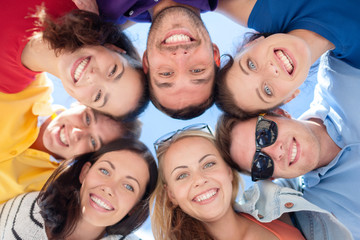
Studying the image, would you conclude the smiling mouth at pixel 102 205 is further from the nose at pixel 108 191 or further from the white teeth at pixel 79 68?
the white teeth at pixel 79 68

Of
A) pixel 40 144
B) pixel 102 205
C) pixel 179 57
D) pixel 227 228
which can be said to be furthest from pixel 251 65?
pixel 40 144

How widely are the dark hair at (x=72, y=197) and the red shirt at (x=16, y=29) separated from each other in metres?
0.82

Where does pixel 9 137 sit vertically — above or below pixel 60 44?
below

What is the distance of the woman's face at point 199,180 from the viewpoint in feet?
7.95

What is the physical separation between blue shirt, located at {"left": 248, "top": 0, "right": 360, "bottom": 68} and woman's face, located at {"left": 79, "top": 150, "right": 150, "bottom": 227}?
1.43 m

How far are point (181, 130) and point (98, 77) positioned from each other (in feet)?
2.83

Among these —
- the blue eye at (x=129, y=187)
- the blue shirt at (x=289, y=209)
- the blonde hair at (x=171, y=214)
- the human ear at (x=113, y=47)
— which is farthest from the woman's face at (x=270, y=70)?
the blue eye at (x=129, y=187)

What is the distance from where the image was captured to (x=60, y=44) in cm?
225

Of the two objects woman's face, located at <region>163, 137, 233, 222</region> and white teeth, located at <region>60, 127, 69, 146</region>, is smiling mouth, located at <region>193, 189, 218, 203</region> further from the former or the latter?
white teeth, located at <region>60, 127, 69, 146</region>

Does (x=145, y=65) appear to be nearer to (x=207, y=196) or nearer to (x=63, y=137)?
(x=63, y=137)

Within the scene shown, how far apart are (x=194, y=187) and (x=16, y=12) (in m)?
1.67

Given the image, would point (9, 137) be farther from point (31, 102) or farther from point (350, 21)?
point (350, 21)

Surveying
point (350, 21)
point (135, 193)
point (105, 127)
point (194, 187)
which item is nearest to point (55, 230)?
point (135, 193)

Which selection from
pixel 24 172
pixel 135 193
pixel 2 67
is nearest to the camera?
pixel 2 67
